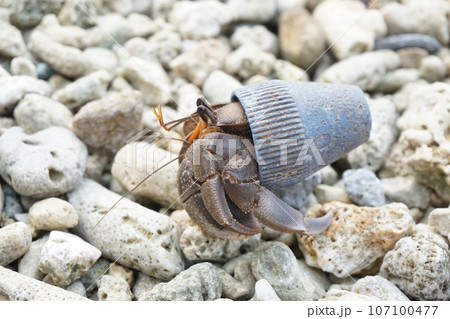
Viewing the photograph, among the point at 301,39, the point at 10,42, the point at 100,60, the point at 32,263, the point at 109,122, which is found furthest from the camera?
the point at 301,39

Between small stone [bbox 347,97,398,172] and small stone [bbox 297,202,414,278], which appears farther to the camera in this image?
small stone [bbox 347,97,398,172]

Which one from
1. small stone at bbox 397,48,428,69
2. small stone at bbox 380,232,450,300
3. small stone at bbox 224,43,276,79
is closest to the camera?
small stone at bbox 380,232,450,300

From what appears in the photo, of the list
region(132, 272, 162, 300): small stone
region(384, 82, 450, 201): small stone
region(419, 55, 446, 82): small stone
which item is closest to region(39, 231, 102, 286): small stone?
region(132, 272, 162, 300): small stone

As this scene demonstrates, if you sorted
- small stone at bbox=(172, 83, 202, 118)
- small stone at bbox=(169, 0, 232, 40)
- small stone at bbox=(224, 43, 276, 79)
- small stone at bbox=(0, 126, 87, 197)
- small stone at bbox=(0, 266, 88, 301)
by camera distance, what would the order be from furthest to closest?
small stone at bbox=(169, 0, 232, 40) → small stone at bbox=(224, 43, 276, 79) → small stone at bbox=(172, 83, 202, 118) → small stone at bbox=(0, 126, 87, 197) → small stone at bbox=(0, 266, 88, 301)

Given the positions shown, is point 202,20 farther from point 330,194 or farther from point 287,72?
point 330,194

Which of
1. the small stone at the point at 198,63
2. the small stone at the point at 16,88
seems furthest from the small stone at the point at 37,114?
the small stone at the point at 198,63

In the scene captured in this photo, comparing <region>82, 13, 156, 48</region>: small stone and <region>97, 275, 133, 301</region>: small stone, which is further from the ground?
<region>82, 13, 156, 48</region>: small stone

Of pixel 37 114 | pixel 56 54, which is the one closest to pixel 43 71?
pixel 56 54

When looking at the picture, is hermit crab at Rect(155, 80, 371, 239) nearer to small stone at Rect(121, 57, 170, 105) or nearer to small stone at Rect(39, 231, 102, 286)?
small stone at Rect(39, 231, 102, 286)
